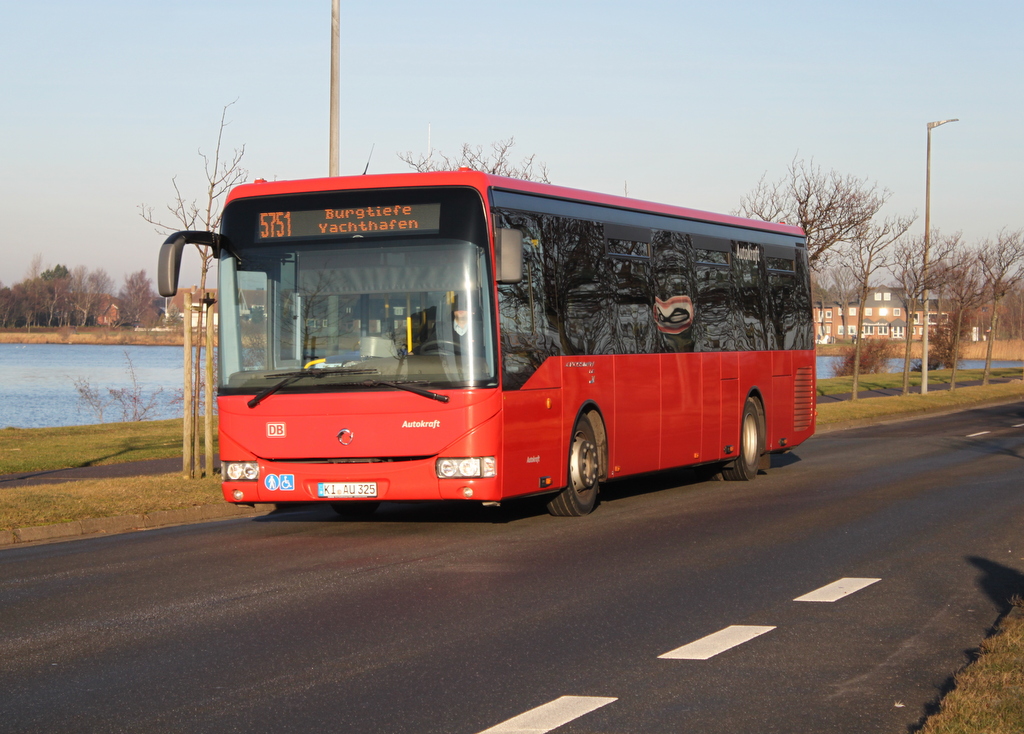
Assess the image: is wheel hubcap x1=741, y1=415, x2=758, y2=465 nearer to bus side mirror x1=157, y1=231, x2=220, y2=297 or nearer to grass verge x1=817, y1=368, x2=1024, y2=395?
bus side mirror x1=157, y1=231, x2=220, y2=297

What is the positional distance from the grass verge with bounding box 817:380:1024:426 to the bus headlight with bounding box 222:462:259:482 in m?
20.9

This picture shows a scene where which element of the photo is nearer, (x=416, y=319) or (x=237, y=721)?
(x=237, y=721)

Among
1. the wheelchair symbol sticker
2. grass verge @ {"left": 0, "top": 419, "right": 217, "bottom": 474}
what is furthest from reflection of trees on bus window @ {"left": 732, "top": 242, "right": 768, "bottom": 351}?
grass verge @ {"left": 0, "top": 419, "right": 217, "bottom": 474}

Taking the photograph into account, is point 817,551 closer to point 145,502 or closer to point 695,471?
point 145,502

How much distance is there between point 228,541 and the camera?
1169 centimetres

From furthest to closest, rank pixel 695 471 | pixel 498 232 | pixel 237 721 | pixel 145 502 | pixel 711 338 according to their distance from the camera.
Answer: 1. pixel 695 471
2. pixel 711 338
3. pixel 145 502
4. pixel 498 232
5. pixel 237 721

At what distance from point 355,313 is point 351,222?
0.85 meters

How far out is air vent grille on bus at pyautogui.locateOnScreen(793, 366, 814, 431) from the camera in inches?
762

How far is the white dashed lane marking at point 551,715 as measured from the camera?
5.25 metres

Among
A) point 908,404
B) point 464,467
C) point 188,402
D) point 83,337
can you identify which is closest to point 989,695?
point 464,467

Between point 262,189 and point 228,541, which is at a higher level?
point 262,189

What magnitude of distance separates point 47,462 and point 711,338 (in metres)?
10.6

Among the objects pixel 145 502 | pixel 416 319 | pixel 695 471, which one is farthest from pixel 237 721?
pixel 695 471

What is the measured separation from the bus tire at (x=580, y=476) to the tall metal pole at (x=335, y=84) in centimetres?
699
